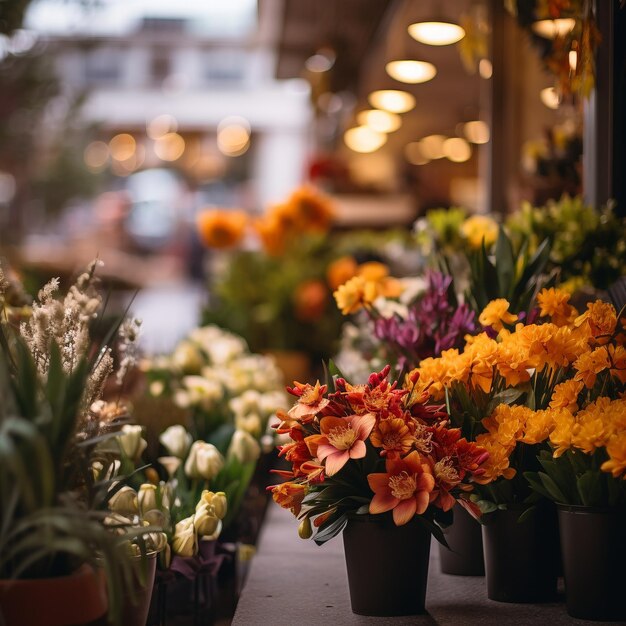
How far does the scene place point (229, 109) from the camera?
23641 mm

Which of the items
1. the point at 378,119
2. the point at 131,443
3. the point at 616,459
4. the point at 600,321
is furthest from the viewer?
the point at 378,119

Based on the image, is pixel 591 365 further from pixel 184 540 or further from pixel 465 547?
pixel 184 540

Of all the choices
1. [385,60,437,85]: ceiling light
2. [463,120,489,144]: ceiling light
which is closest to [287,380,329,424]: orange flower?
[385,60,437,85]: ceiling light

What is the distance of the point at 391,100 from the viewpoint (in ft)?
24.5

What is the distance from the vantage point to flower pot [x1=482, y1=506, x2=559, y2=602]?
1.84 meters

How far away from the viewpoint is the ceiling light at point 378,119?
8.24m

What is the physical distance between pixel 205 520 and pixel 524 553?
25.4 inches

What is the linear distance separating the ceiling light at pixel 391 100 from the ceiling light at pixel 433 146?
2.52 metres

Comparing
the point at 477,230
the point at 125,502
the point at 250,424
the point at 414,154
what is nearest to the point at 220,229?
the point at 477,230

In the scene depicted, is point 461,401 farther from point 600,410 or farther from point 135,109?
point 135,109

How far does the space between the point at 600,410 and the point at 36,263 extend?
5903mm

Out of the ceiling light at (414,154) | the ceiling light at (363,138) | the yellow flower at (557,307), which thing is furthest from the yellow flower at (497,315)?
the ceiling light at (414,154)

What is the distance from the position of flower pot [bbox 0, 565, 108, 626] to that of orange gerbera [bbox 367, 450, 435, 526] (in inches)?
20.3

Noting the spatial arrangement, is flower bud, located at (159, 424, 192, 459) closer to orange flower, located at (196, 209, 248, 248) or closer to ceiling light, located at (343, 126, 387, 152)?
orange flower, located at (196, 209, 248, 248)
